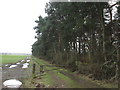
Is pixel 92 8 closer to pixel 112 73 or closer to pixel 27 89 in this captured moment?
pixel 112 73

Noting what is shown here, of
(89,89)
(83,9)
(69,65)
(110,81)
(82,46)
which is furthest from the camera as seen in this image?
(82,46)

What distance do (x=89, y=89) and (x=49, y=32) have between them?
22.2 meters

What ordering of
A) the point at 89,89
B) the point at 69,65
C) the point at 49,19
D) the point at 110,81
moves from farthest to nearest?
the point at 49,19, the point at 69,65, the point at 110,81, the point at 89,89

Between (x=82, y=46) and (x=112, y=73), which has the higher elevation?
(x=82, y=46)

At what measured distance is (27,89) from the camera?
273 inches

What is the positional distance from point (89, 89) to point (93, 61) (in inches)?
192

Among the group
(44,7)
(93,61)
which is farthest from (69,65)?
(44,7)

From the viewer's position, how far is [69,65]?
16.6 m

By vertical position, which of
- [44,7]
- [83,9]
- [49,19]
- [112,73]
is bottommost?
[112,73]

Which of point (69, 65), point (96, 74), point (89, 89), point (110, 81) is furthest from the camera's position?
point (69, 65)

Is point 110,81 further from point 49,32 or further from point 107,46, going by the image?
point 49,32

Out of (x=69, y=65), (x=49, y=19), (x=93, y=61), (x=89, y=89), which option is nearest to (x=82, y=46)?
(x=69, y=65)

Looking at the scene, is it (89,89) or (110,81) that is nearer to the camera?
(89,89)

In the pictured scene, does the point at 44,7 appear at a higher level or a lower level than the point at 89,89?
higher
